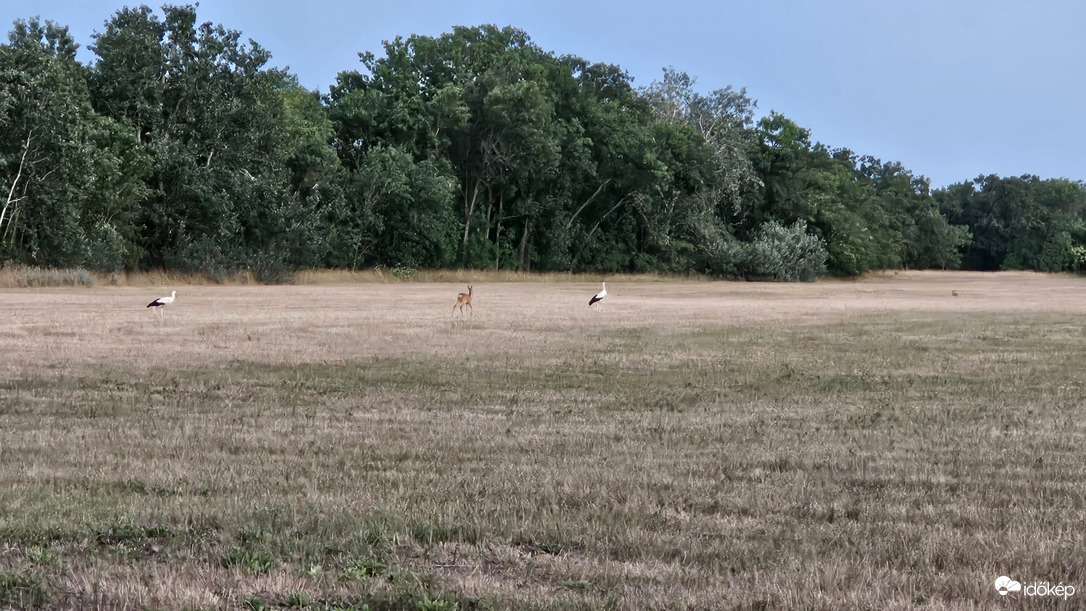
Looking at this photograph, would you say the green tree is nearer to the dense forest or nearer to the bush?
the dense forest

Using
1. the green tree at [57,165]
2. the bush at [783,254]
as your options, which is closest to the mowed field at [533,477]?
the green tree at [57,165]

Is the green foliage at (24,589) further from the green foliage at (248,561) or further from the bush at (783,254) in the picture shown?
the bush at (783,254)

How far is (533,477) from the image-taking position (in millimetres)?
8227

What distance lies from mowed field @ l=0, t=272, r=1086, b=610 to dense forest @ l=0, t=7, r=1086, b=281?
3200cm

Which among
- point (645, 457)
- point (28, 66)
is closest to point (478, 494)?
point (645, 457)

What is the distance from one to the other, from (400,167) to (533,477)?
181 feet

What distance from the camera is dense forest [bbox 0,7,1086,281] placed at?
48875mm

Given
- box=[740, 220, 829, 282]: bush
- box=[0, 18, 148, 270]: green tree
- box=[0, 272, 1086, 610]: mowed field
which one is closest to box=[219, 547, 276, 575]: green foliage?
box=[0, 272, 1086, 610]: mowed field

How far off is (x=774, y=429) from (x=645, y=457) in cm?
234

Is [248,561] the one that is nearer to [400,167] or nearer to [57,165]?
[57,165]

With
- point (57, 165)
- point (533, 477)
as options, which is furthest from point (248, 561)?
point (57, 165)

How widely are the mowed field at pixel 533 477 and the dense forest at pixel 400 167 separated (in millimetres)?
32000

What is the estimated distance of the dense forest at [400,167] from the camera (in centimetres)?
4888

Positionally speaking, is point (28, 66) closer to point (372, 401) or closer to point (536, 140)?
point (536, 140)
